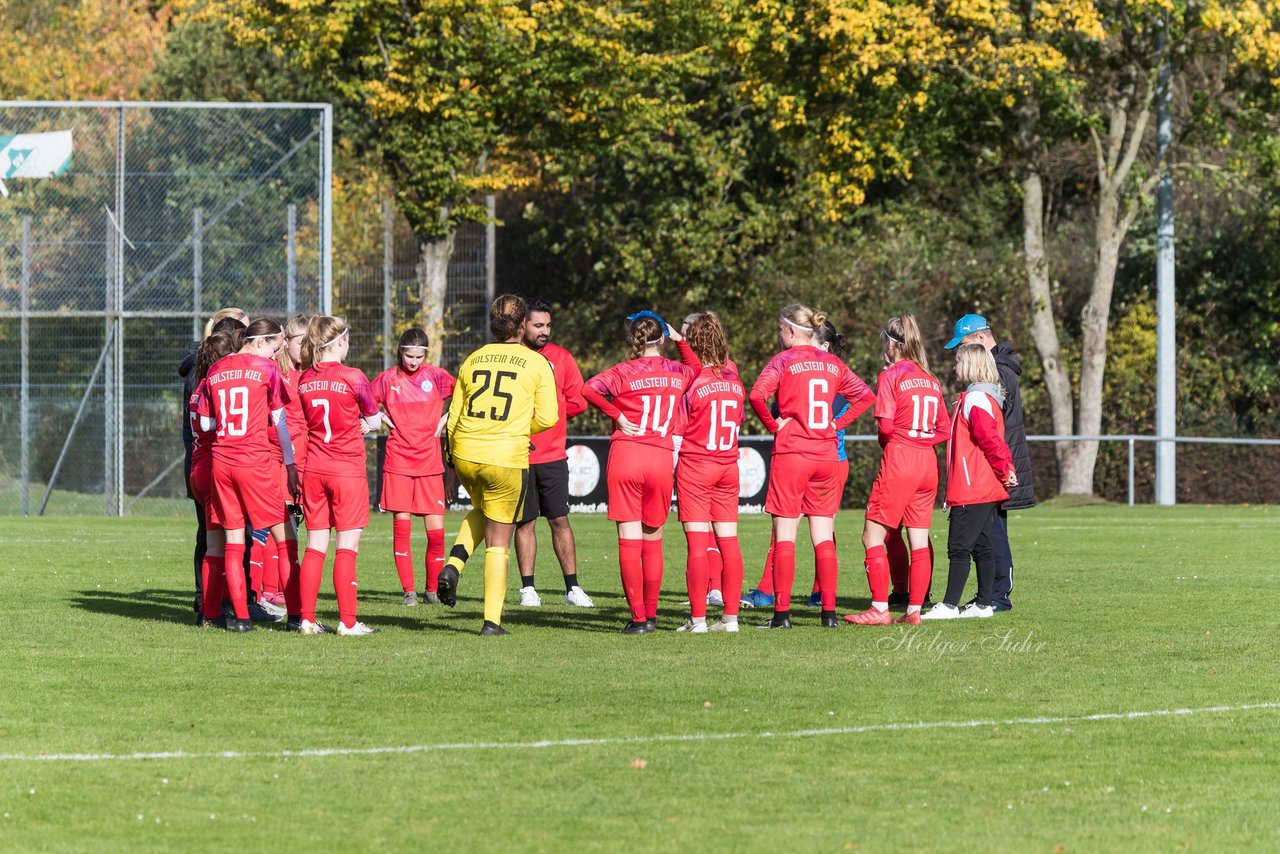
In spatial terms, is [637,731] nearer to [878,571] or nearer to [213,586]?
[878,571]

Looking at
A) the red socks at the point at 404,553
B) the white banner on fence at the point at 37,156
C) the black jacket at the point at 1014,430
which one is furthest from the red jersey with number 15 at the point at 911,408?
the white banner on fence at the point at 37,156

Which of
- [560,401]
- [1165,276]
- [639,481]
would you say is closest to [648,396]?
[639,481]

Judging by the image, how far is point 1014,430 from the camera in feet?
40.0

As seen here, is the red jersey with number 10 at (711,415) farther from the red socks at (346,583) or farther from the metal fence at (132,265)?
the metal fence at (132,265)

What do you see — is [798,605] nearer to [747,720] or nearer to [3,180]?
[747,720]

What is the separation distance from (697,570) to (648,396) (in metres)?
1.08

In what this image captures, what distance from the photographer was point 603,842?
5809mm

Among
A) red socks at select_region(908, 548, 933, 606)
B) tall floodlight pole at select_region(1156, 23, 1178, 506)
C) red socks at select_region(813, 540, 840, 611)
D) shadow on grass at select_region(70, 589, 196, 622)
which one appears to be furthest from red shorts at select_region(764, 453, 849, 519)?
tall floodlight pole at select_region(1156, 23, 1178, 506)

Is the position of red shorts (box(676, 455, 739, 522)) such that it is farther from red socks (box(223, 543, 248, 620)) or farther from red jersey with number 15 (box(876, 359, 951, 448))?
red socks (box(223, 543, 248, 620))

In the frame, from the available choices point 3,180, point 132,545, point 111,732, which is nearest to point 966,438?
point 111,732

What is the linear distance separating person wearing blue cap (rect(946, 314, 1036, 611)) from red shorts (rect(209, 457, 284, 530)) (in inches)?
171

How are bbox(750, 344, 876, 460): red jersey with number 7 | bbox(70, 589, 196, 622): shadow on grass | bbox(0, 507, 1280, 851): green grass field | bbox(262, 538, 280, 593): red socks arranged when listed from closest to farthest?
bbox(0, 507, 1280, 851): green grass field, bbox(750, 344, 876, 460): red jersey with number 7, bbox(70, 589, 196, 622): shadow on grass, bbox(262, 538, 280, 593): red socks

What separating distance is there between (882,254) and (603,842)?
98.2ft

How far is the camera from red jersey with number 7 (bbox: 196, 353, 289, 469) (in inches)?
420
